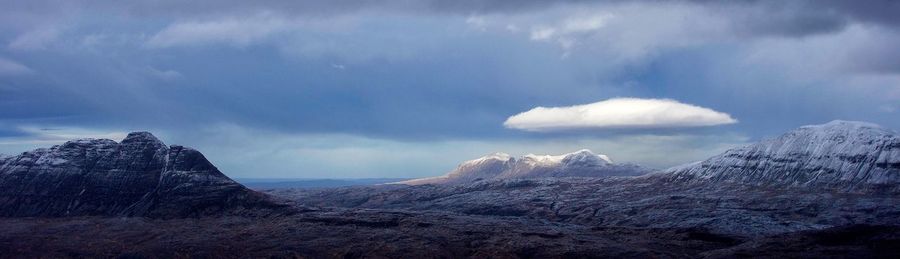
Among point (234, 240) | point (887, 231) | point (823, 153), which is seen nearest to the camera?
point (887, 231)

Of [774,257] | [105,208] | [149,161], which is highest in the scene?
[149,161]

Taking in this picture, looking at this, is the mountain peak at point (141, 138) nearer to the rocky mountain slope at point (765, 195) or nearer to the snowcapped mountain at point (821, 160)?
the rocky mountain slope at point (765, 195)

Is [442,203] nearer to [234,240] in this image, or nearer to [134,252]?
[234,240]

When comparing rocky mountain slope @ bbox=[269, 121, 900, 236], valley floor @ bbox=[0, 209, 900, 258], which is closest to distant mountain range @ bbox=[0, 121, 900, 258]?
valley floor @ bbox=[0, 209, 900, 258]

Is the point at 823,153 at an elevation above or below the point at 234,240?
above

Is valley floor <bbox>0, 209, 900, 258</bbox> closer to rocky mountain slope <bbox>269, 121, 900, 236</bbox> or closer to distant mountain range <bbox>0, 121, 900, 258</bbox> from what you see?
distant mountain range <bbox>0, 121, 900, 258</bbox>

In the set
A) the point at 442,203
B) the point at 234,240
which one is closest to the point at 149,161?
the point at 234,240
